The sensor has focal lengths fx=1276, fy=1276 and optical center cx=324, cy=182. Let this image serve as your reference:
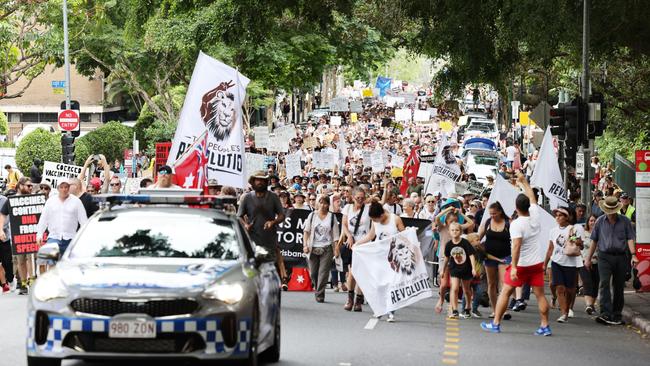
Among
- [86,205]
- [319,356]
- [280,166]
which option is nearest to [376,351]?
[319,356]

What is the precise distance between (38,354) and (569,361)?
612cm

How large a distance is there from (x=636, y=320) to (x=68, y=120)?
2481 cm

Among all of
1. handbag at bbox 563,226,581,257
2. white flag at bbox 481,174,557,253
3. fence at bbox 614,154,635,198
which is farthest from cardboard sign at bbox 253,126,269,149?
handbag at bbox 563,226,581,257

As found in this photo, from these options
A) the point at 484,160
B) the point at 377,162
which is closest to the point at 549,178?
the point at 377,162

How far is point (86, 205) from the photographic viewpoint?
709 inches

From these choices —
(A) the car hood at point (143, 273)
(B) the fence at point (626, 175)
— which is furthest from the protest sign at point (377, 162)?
(A) the car hood at point (143, 273)

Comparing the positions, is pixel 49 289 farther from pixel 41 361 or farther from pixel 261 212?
pixel 261 212

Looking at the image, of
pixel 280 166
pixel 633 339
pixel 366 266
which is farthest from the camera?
pixel 280 166

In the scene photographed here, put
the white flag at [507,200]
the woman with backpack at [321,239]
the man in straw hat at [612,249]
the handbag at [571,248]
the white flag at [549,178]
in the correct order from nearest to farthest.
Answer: the man in straw hat at [612,249], the handbag at [571,248], the white flag at [507,200], the woman with backpack at [321,239], the white flag at [549,178]

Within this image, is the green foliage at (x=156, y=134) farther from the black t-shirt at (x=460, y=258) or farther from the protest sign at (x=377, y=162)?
the black t-shirt at (x=460, y=258)

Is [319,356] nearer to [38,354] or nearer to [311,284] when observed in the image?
[38,354]

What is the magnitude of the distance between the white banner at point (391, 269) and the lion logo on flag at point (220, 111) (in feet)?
9.39

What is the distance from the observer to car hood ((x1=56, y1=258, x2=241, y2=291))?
31.6 feet

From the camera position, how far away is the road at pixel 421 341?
13016 millimetres
